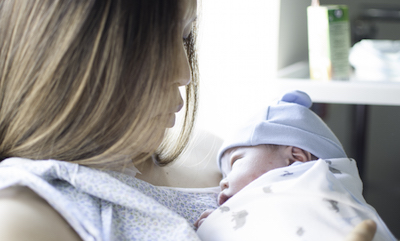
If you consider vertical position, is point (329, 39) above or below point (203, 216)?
above

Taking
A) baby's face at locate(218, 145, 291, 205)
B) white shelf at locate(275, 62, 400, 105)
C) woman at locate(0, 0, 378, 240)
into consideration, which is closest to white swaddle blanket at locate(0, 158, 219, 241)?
woman at locate(0, 0, 378, 240)

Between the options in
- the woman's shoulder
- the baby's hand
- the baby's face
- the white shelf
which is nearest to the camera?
the woman's shoulder

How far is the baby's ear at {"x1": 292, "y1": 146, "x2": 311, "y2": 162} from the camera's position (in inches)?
35.8

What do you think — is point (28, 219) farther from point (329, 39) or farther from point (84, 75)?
point (329, 39)

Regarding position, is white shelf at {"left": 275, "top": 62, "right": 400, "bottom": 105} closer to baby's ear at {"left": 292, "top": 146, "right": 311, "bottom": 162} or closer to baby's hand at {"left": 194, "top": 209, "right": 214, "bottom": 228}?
baby's ear at {"left": 292, "top": 146, "right": 311, "bottom": 162}

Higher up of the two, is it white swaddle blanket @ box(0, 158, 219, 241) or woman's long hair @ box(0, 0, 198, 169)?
woman's long hair @ box(0, 0, 198, 169)

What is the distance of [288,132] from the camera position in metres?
0.92

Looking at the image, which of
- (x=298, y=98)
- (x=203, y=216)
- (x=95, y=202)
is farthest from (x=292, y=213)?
(x=298, y=98)

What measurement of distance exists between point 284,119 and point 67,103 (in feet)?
1.73

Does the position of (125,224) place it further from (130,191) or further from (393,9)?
(393,9)

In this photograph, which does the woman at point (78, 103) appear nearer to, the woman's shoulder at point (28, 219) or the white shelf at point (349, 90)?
the woman's shoulder at point (28, 219)

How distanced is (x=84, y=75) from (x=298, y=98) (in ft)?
1.96

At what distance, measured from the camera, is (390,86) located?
1.32 meters

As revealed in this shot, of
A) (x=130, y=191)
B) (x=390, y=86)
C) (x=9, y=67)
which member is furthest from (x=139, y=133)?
(x=390, y=86)
